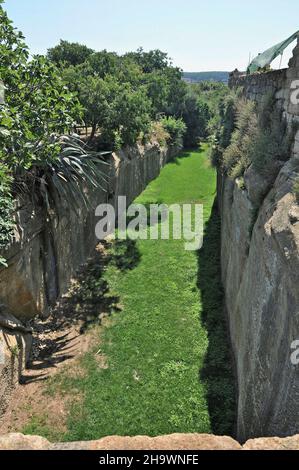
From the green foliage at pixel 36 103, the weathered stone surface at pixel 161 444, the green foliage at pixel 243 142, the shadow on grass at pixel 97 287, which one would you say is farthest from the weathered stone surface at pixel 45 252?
the weathered stone surface at pixel 161 444

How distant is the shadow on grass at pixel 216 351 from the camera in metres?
6.89

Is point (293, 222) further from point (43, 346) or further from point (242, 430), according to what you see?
point (43, 346)

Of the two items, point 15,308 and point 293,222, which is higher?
point 293,222

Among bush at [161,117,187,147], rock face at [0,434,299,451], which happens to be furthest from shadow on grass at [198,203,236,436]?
bush at [161,117,187,147]

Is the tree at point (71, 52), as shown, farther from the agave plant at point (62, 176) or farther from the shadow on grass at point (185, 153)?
the agave plant at point (62, 176)

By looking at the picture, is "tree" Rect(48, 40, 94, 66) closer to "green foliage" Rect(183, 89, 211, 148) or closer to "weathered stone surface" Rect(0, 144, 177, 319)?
"green foliage" Rect(183, 89, 211, 148)

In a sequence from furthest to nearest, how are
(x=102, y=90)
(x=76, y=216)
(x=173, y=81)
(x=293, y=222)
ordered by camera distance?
(x=173, y=81)
(x=102, y=90)
(x=76, y=216)
(x=293, y=222)

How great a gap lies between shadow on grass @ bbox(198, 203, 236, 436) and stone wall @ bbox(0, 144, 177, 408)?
13.6 ft

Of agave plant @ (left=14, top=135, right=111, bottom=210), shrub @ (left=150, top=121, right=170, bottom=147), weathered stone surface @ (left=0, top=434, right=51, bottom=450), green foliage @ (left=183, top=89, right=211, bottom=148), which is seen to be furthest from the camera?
green foliage @ (left=183, top=89, right=211, bottom=148)

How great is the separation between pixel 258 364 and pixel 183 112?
36809 millimetres

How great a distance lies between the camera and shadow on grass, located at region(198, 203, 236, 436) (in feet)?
22.6

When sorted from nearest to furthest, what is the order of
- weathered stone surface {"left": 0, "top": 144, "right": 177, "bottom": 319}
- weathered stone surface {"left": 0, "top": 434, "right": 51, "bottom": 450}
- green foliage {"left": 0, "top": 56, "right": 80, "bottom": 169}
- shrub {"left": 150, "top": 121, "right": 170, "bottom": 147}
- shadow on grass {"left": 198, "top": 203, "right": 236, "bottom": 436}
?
weathered stone surface {"left": 0, "top": 434, "right": 51, "bottom": 450} < shadow on grass {"left": 198, "top": 203, "right": 236, "bottom": 436} < green foliage {"left": 0, "top": 56, "right": 80, "bottom": 169} < weathered stone surface {"left": 0, "top": 144, "right": 177, "bottom": 319} < shrub {"left": 150, "top": 121, "right": 170, "bottom": 147}
